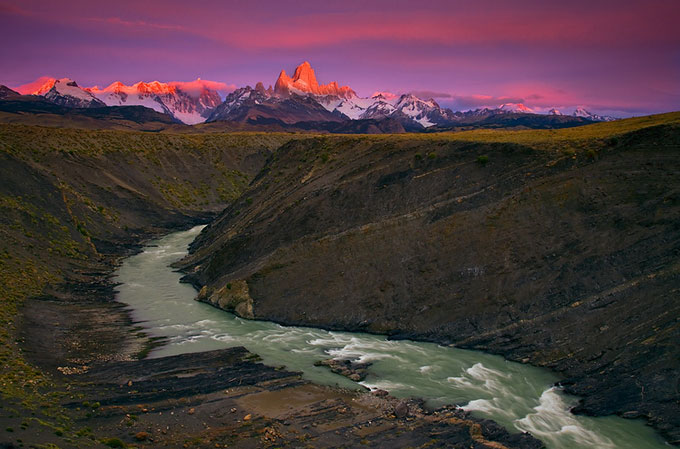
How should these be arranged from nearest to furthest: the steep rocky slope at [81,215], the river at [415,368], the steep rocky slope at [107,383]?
the steep rocky slope at [107,383] < the river at [415,368] < the steep rocky slope at [81,215]

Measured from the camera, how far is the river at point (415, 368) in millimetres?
28125

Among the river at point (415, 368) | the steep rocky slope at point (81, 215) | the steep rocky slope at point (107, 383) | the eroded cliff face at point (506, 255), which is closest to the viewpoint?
the steep rocky slope at point (107, 383)

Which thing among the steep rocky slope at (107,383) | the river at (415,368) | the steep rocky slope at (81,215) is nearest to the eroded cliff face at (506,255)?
the river at (415,368)

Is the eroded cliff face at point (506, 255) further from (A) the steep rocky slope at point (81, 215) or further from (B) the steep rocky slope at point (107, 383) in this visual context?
(A) the steep rocky slope at point (81, 215)

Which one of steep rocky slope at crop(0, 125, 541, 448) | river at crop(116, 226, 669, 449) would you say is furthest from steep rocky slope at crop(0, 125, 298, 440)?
river at crop(116, 226, 669, 449)

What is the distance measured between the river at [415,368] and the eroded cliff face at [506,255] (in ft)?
4.70

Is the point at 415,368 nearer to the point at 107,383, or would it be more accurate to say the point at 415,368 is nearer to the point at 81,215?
the point at 107,383

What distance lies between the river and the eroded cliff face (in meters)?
1.43

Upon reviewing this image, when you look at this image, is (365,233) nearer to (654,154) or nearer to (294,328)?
(294,328)

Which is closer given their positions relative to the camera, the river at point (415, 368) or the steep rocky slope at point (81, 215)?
the river at point (415, 368)

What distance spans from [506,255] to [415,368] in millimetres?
13290

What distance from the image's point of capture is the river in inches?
1107

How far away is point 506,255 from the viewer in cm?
4328

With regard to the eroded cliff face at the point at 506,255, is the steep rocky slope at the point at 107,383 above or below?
below
